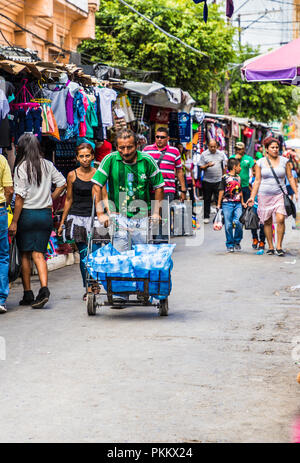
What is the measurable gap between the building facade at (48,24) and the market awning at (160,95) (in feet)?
5.13

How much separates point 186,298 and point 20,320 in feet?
7.09

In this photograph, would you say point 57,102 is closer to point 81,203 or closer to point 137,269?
point 81,203

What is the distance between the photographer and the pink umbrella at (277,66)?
9742 millimetres

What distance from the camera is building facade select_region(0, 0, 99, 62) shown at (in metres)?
17.1

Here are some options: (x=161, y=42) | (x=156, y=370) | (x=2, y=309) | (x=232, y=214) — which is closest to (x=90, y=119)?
(x=232, y=214)

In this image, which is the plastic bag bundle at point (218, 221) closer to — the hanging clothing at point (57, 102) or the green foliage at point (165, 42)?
the hanging clothing at point (57, 102)

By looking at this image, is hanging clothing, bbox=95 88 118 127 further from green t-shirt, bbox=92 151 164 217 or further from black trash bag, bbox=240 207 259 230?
green t-shirt, bbox=92 151 164 217

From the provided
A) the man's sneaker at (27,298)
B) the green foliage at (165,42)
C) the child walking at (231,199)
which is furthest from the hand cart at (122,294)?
the green foliage at (165,42)

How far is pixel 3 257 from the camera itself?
8367mm

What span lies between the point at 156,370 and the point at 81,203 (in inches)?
145

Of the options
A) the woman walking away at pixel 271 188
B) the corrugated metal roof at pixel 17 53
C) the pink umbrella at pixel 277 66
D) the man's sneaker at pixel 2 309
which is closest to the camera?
the man's sneaker at pixel 2 309

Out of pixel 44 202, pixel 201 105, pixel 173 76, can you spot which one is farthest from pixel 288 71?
pixel 201 105

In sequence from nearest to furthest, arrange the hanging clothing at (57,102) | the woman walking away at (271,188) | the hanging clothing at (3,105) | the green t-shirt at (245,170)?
the hanging clothing at (3,105) < the hanging clothing at (57,102) < the woman walking away at (271,188) < the green t-shirt at (245,170)
